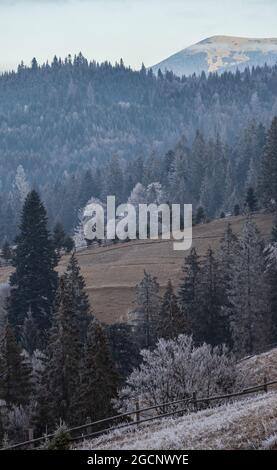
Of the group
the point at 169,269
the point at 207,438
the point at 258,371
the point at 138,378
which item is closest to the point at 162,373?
the point at 138,378

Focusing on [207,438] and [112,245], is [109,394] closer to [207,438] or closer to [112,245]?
[207,438]

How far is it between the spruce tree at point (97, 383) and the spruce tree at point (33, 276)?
1986 centimetres

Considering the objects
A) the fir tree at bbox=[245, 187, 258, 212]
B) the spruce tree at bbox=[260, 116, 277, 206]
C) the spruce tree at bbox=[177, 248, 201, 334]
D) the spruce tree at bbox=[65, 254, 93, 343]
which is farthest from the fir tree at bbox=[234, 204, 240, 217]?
the spruce tree at bbox=[65, 254, 93, 343]

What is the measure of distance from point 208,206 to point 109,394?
12195cm

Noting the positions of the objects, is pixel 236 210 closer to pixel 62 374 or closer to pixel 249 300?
pixel 249 300

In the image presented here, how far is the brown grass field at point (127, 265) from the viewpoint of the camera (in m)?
82.1

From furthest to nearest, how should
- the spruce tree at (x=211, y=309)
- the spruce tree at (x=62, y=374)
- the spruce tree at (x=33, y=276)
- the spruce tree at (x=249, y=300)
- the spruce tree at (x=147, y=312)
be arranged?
the spruce tree at (x=33, y=276)
the spruce tree at (x=211, y=309)
the spruce tree at (x=147, y=312)
the spruce tree at (x=249, y=300)
the spruce tree at (x=62, y=374)

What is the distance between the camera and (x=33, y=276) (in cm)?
6588

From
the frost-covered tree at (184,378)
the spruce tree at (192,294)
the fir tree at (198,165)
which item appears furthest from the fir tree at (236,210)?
the frost-covered tree at (184,378)

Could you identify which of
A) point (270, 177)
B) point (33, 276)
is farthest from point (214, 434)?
point (270, 177)

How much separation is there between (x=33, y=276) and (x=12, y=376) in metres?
23.1

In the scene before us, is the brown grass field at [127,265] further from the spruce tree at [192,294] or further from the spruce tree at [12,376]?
the spruce tree at [12,376]

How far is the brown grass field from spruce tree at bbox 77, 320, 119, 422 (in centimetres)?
3162

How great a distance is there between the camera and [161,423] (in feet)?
87.7
